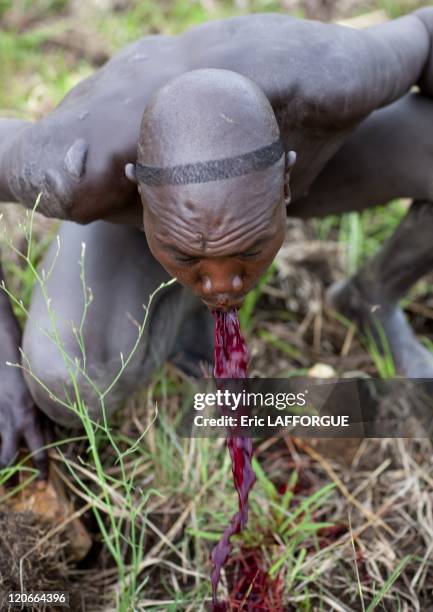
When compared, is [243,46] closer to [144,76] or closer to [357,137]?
[144,76]

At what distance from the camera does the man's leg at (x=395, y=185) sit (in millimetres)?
1997

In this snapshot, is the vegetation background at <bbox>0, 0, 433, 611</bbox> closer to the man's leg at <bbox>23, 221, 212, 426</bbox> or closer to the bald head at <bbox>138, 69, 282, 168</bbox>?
the man's leg at <bbox>23, 221, 212, 426</bbox>

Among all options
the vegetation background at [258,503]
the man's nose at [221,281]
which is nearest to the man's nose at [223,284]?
the man's nose at [221,281]

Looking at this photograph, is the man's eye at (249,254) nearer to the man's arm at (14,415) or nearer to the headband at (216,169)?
the headband at (216,169)

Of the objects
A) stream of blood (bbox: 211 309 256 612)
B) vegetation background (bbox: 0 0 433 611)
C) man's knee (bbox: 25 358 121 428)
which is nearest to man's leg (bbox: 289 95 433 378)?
vegetation background (bbox: 0 0 433 611)

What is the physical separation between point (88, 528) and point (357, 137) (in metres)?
1.15

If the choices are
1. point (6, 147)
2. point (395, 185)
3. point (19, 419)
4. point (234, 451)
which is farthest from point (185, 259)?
point (395, 185)

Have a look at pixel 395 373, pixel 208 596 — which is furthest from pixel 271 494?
pixel 395 373

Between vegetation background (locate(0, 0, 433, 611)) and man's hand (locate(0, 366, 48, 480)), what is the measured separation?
0.05 meters

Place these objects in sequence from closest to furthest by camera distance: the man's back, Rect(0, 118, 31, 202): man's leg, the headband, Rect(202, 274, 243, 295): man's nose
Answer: the headband
Rect(202, 274, 243, 295): man's nose
the man's back
Rect(0, 118, 31, 202): man's leg

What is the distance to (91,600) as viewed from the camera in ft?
5.70

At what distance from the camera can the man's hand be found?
5.91ft

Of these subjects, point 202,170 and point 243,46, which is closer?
point 202,170

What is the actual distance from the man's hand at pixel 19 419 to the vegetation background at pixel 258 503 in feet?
0.17
